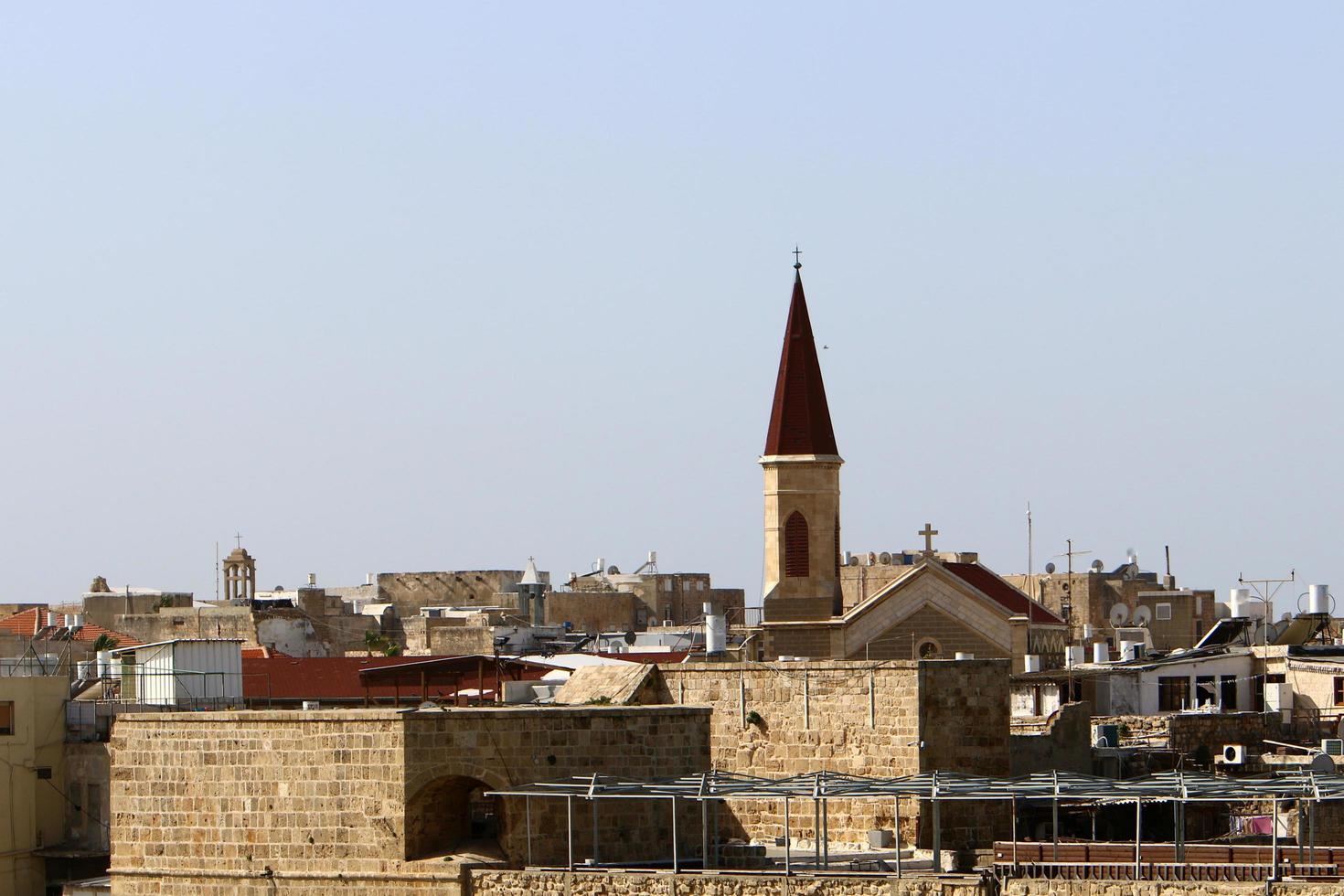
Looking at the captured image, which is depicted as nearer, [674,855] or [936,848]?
[936,848]

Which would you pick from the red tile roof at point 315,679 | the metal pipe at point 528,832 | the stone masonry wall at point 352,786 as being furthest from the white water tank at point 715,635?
the metal pipe at point 528,832

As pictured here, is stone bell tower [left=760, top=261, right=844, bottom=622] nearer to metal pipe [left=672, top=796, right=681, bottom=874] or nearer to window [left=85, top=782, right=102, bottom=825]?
window [left=85, top=782, right=102, bottom=825]

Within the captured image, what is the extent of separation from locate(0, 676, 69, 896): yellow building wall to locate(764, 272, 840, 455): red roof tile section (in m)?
30.0

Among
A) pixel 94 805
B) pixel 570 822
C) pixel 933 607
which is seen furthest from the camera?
pixel 933 607

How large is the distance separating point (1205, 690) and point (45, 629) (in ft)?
81.5

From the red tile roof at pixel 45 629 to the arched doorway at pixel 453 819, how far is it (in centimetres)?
2647

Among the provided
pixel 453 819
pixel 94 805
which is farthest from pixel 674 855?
pixel 94 805

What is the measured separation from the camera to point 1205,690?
40.1 meters

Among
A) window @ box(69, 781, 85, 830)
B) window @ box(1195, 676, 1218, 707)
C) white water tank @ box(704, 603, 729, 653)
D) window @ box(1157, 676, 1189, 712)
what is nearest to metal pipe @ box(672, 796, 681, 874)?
window @ box(69, 781, 85, 830)

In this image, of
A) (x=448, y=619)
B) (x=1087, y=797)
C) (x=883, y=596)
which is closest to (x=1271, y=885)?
(x=1087, y=797)

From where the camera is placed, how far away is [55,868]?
29.8m

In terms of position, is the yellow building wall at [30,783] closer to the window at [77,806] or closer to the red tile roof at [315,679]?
the window at [77,806]

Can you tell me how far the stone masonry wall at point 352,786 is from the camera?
79.6 feet

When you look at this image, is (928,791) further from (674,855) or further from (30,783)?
(30,783)
